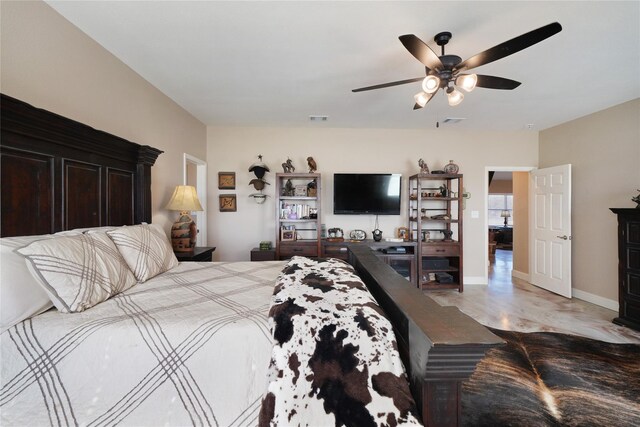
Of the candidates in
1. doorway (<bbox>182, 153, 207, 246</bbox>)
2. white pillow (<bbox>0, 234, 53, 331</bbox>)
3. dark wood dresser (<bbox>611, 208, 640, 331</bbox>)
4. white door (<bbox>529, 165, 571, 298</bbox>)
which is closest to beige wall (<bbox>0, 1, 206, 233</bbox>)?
doorway (<bbox>182, 153, 207, 246</bbox>)

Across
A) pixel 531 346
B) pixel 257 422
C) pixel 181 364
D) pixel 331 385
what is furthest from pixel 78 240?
pixel 531 346

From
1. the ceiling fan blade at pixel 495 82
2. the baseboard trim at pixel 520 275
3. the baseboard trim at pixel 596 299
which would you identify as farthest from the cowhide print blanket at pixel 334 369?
the baseboard trim at pixel 520 275

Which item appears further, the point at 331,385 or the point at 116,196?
the point at 116,196

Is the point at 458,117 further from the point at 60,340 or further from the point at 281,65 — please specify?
the point at 60,340

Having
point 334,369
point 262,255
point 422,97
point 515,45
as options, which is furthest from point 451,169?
point 334,369

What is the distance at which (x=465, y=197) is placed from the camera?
4402mm

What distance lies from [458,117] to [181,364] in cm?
431

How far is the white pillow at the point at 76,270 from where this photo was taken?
110 centimetres

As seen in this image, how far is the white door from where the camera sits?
3.76 meters

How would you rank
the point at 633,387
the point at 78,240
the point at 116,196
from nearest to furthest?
the point at 78,240, the point at 633,387, the point at 116,196

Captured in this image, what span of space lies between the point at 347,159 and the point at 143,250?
10.9 feet

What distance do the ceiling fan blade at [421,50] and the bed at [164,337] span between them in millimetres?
1402

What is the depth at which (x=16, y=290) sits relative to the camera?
1.04m

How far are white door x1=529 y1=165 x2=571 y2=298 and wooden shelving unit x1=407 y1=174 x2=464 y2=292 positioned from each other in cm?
133
